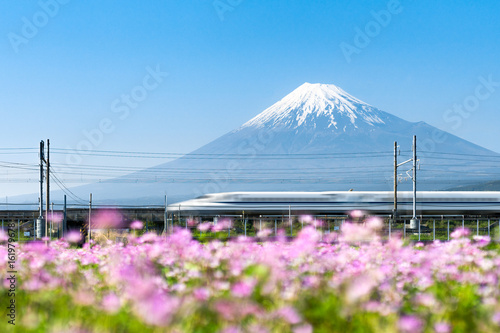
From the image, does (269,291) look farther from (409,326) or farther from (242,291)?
(409,326)

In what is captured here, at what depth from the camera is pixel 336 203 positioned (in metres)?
51.6

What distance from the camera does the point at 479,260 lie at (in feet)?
19.1

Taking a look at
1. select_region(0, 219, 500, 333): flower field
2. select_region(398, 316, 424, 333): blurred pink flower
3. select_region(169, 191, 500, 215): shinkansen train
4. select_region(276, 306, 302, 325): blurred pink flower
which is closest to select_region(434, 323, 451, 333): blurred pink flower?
select_region(0, 219, 500, 333): flower field

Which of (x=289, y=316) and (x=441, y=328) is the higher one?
(x=289, y=316)

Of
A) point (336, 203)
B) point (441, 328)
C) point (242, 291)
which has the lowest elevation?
point (336, 203)

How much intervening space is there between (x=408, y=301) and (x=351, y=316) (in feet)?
3.18

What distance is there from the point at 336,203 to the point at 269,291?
48154mm

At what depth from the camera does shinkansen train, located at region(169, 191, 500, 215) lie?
49.7 meters

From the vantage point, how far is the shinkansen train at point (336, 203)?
163 ft

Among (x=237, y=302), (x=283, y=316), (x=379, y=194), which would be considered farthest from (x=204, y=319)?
(x=379, y=194)

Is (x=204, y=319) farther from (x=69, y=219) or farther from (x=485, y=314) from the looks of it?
(x=69, y=219)

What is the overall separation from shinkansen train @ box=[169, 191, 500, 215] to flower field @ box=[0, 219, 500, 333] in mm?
42772

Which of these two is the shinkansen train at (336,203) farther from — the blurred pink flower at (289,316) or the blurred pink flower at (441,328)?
the blurred pink flower at (289,316)

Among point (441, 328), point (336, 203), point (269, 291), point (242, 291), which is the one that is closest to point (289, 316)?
point (242, 291)
